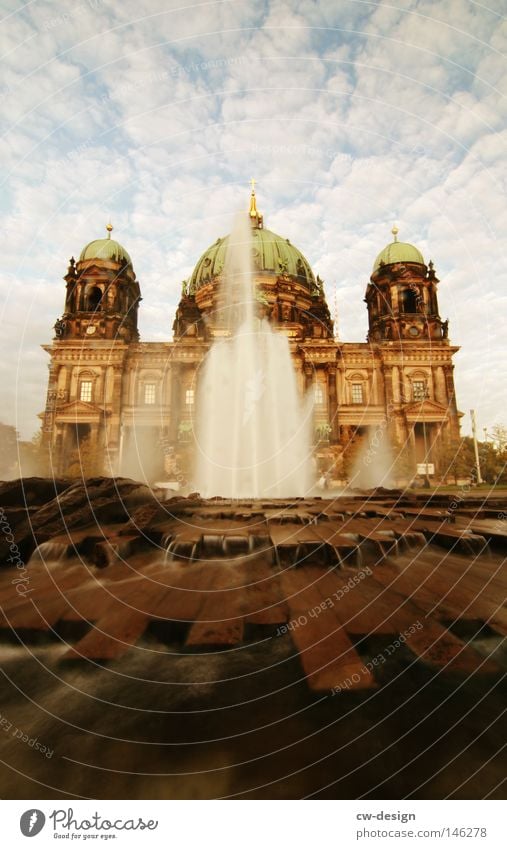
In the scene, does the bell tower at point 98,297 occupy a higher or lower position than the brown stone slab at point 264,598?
higher

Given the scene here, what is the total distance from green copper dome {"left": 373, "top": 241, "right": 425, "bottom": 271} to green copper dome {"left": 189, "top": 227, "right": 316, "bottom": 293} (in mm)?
11457

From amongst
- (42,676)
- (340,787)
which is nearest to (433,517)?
(340,787)

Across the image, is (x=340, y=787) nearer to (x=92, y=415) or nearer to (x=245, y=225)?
(x=92, y=415)

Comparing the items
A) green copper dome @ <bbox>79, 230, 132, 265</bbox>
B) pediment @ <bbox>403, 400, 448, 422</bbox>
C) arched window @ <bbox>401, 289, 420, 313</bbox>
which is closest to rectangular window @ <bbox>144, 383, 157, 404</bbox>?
green copper dome @ <bbox>79, 230, 132, 265</bbox>

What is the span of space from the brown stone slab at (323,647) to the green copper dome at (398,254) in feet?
189

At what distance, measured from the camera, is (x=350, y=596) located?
5211 millimetres

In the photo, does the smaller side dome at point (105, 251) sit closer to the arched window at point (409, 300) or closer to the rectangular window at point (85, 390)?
the rectangular window at point (85, 390)

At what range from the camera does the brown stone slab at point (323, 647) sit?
327cm

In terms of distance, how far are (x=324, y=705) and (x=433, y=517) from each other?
927cm

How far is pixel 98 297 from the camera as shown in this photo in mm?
51812

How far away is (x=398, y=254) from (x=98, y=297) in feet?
147

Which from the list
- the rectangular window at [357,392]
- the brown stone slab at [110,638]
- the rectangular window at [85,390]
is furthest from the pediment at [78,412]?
the brown stone slab at [110,638]

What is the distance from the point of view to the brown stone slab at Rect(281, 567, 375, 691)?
327cm
